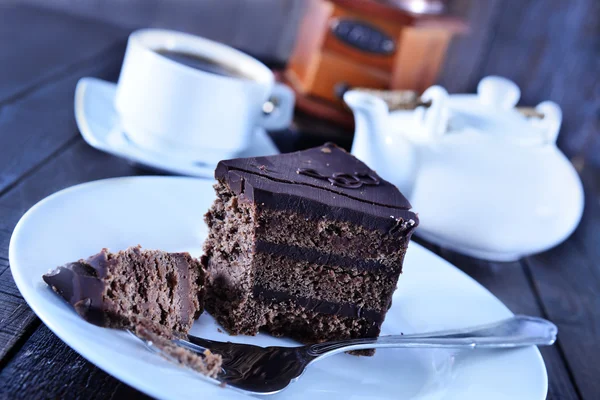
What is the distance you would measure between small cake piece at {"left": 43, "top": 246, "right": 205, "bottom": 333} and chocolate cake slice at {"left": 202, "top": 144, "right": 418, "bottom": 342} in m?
0.07

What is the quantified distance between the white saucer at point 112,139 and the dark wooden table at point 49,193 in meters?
0.05

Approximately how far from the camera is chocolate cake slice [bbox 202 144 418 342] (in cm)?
94

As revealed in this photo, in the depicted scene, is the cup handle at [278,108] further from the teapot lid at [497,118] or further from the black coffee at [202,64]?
the teapot lid at [497,118]

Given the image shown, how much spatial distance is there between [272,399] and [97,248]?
1.19 ft

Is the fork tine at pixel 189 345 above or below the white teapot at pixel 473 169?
below

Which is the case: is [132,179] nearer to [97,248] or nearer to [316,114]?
[97,248]

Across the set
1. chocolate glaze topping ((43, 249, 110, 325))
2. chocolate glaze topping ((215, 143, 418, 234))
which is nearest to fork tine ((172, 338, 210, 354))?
chocolate glaze topping ((43, 249, 110, 325))

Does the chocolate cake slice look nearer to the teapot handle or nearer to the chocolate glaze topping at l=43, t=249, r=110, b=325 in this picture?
the chocolate glaze topping at l=43, t=249, r=110, b=325

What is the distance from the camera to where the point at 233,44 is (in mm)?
2418

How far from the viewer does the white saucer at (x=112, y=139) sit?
1.29 metres

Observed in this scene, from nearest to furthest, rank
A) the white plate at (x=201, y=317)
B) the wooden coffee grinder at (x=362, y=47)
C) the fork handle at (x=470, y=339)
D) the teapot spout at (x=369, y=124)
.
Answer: the white plate at (x=201, y=317)
the fork handle at (x=470, y=339)
the teapot spout at (x=369, y=124)
the wooden coffee grinder at (x=362, y=47)

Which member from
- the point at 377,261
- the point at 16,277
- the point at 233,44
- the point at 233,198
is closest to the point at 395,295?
the point at 377,261

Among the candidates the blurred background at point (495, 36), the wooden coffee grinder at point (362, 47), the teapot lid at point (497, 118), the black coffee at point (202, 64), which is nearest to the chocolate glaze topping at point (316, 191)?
the teapot lid at point (497, 118)

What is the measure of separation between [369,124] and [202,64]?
0.44m
